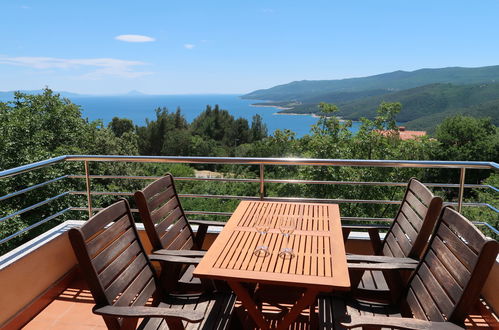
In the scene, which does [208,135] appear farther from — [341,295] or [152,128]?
[341,295]

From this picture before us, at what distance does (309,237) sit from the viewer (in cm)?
222

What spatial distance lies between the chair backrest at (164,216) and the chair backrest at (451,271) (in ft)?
4.96

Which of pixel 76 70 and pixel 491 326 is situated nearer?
pixel 491 326

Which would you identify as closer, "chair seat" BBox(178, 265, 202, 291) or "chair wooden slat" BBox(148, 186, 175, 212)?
"chair seat" BBox(178, 265, 202, 291)

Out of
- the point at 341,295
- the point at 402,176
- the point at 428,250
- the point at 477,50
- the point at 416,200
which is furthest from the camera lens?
the point at 477,50

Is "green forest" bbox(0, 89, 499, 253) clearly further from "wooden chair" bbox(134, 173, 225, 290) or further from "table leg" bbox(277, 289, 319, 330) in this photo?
"table leg" bbox(277, 289, 319, 330)

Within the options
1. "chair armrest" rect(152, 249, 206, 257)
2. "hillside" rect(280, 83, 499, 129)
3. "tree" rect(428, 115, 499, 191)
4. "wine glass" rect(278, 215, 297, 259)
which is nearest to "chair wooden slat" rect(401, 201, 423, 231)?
"wine glass" rect(278, 215, 297, 259)

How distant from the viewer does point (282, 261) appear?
6.19ft

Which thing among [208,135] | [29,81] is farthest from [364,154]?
[29,81]

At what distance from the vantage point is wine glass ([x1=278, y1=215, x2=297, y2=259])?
1.95 m

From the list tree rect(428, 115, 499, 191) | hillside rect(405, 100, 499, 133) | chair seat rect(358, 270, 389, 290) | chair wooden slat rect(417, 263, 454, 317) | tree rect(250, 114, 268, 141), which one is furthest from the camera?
tree rect(250, 114, 268, 141)

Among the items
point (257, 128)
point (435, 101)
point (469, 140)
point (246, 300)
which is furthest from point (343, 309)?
point (257, 128)

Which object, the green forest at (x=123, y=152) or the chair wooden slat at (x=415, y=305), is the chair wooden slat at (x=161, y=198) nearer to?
the chair wooden slat at (x=415, y=305)

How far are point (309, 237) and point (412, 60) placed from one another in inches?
2499
